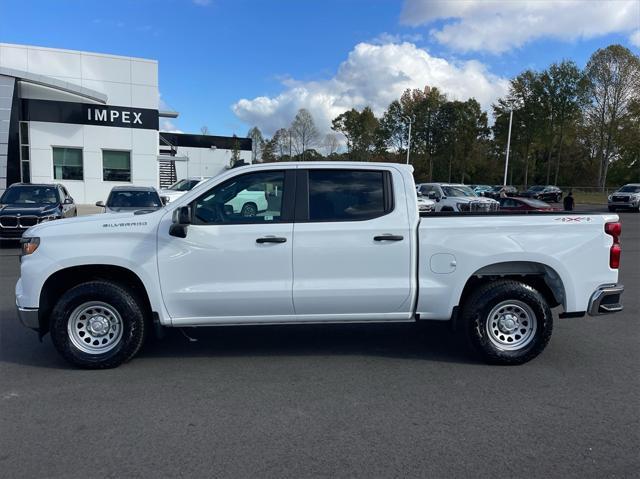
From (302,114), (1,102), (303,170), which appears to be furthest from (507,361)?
(302,114)

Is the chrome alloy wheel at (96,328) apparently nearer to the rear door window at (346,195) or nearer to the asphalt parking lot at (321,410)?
the asphalt parking lot at (321,410)

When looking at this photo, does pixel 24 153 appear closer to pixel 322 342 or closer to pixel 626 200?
pixel 322 342

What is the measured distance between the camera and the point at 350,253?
4855 millimetres

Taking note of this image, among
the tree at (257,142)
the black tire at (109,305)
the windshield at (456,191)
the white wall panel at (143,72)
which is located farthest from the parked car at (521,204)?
the tree at (257,142)

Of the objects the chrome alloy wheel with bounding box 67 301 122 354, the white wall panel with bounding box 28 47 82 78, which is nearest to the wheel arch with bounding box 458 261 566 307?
the chrome alloy wheel with bounding box 67 301 122 354

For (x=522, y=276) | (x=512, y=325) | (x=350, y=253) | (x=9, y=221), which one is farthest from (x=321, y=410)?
(x=9, y=221)

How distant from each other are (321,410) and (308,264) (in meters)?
1.36

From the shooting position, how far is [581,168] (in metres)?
70.6

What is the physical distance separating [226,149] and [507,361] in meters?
53.5

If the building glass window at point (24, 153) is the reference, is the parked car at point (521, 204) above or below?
below

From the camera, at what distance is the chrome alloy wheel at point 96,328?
16.1 ft

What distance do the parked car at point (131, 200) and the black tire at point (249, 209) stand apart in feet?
32.1

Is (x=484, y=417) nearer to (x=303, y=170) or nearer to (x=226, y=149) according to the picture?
(x=303, y=170)

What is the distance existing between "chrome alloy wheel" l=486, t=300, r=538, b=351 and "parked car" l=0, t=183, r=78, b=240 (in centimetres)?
1148
